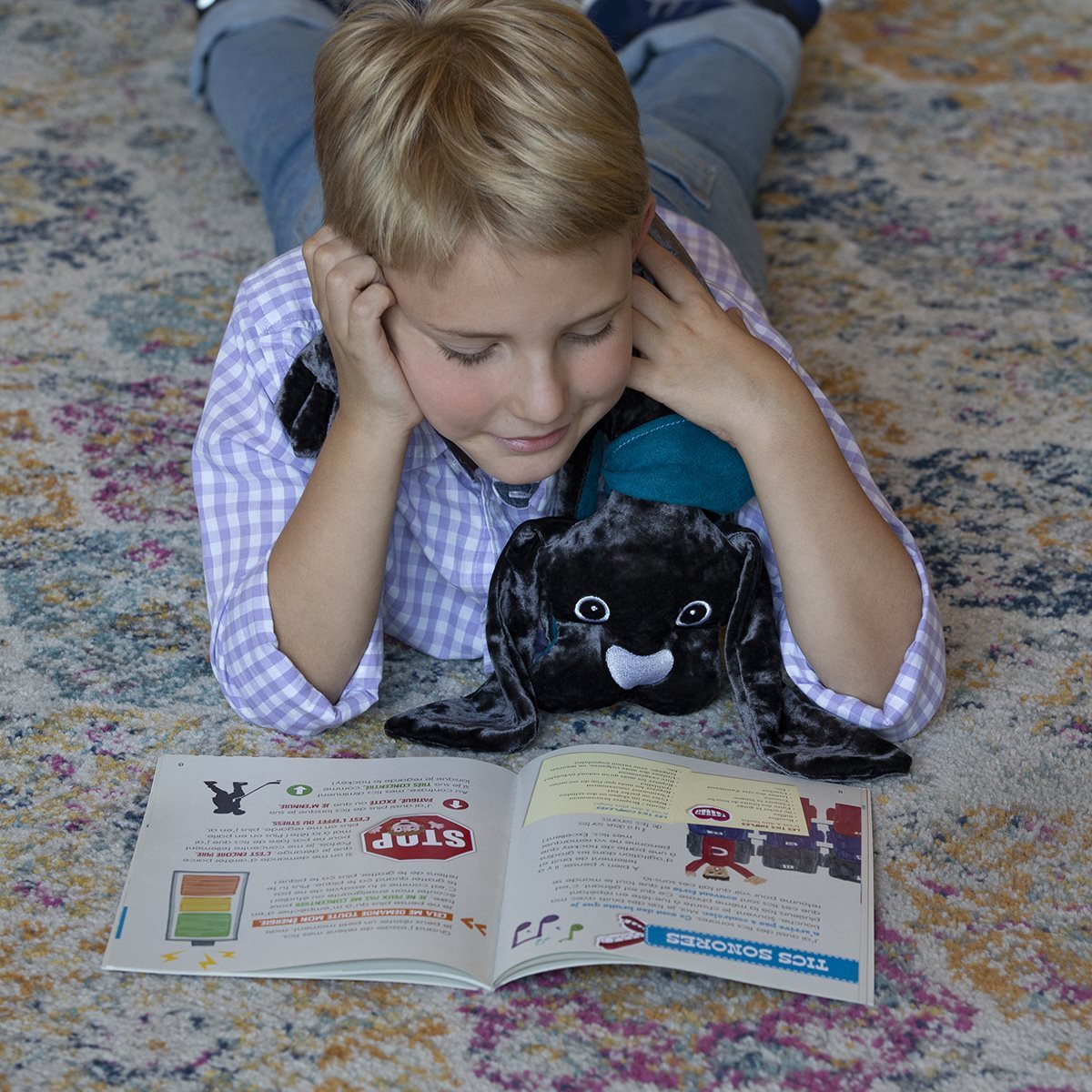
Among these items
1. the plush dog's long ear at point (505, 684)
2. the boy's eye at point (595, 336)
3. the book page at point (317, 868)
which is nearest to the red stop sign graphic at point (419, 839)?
the book page at point (317, 868)

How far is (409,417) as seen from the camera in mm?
950

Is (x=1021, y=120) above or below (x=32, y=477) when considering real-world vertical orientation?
above

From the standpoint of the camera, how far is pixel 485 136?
0.82 metres

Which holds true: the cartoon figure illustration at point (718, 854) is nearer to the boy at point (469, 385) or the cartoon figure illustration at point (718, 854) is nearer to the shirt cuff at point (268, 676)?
the boy at point (469, 385)

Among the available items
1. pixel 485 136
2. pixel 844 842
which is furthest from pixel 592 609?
pixel 485 136

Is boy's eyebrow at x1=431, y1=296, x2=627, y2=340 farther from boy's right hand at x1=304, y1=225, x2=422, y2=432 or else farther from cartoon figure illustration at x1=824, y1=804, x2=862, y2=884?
cartoon figure illustration at x1=824, y1=804, x2=862, y2=884

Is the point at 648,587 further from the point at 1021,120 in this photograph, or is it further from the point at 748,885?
the point at 1021,120

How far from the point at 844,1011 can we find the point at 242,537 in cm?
58

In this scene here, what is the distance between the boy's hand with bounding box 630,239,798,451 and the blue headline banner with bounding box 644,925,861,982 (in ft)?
1.16

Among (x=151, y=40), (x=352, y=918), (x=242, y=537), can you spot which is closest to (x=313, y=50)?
(x=151, y=40)

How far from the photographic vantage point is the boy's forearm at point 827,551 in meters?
0.97

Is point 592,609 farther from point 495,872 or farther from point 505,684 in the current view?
point 495,872

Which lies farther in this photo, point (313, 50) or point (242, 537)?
point (313, 50)

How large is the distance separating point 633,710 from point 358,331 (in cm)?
38
